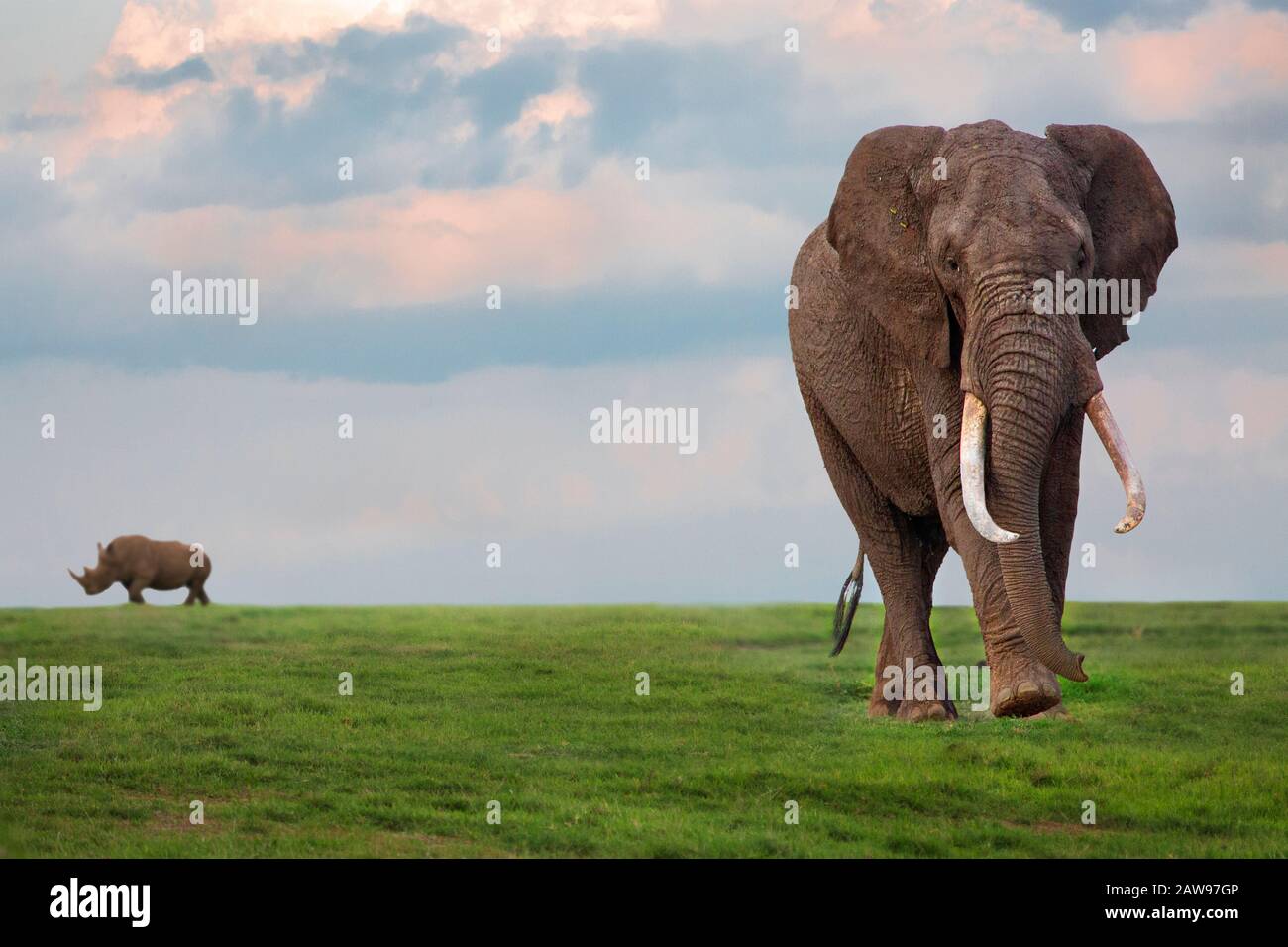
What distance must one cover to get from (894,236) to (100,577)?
2521 centimetres

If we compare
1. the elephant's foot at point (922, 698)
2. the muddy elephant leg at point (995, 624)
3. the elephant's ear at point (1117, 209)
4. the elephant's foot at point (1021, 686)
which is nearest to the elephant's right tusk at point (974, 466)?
the muddy elephant leg at point (995, 624)

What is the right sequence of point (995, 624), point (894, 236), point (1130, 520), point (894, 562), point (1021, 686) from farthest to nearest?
point (894, 562) → point (894, 236) → point (995, 624) → point (1021, 686) → point (1130, 520)

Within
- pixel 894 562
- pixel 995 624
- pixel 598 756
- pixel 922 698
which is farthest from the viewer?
pixel 894 562

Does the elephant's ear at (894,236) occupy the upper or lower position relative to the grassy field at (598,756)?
upper

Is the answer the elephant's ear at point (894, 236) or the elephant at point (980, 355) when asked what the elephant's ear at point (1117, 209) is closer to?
the elephant at point (980, 355)

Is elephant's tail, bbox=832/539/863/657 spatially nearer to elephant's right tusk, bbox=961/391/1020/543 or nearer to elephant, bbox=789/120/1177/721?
elephant, bbox=789/120/1177/721

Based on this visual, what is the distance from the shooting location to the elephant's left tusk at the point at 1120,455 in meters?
14.1

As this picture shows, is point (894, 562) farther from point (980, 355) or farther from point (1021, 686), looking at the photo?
point (980, 355)

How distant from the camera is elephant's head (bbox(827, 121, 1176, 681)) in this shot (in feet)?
46.3

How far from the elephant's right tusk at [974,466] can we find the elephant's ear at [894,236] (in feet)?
3.55

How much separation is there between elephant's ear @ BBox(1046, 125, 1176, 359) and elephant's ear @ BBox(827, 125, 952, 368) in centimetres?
149

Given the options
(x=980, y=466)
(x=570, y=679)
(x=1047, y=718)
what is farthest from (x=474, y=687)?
(x=980, y=466)

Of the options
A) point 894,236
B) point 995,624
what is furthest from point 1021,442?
point 894,236

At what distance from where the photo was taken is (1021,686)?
48.4ft
